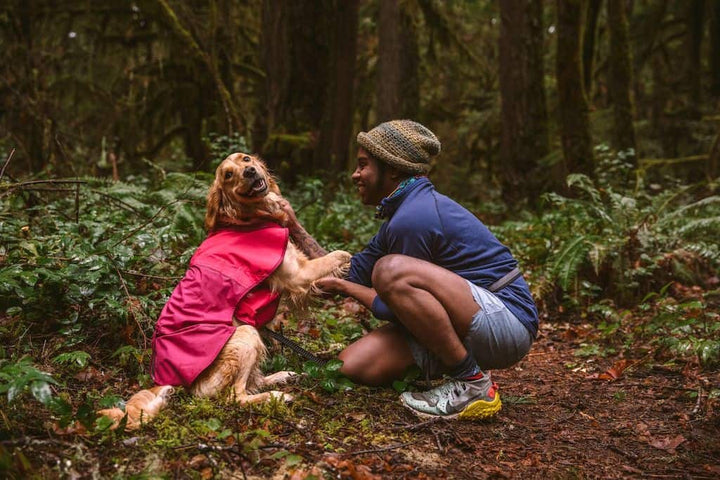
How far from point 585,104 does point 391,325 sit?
6147 mm

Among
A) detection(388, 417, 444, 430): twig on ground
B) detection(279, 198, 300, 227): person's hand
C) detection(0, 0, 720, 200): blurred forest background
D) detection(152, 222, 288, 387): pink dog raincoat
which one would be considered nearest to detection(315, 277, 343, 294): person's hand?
detection(152, 222, 288, 387): pink dog raincoat

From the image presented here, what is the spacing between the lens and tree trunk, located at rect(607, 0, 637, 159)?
996 centimetres

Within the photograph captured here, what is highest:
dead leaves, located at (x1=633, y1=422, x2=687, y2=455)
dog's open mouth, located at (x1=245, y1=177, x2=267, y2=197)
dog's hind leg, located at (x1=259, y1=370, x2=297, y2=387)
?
dog's open mouth, located at (x1=245, y1=177, x2=267, y2=197)

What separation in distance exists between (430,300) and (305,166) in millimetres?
6009

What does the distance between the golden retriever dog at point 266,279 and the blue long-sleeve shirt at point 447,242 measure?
25.5 inches

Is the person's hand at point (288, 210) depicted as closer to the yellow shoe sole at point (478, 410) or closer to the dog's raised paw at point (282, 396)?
the dog's raised paw at point (282, 396)

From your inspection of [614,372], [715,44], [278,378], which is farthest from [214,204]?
[715,44]

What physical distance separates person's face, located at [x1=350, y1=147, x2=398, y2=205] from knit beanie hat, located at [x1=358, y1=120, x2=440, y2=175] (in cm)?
8

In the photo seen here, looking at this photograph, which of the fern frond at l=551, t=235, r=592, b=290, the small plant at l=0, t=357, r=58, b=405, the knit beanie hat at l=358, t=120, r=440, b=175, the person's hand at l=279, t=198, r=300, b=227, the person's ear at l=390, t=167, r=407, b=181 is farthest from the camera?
the fern frond at l=551, t=235, r=592, b=290

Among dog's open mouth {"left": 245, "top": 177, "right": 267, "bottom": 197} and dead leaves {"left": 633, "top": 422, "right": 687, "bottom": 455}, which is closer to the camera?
dead leaves {"left": 633, "top": 422, "right": 687, "bottom": 455}

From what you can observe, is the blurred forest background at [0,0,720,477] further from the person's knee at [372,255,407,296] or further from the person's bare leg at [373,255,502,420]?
the person's knee at [372,255,407,296]

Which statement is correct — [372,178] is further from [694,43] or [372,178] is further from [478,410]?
[694,43]

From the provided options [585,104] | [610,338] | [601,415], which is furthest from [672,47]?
[601,415]

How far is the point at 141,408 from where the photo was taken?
3.18m
